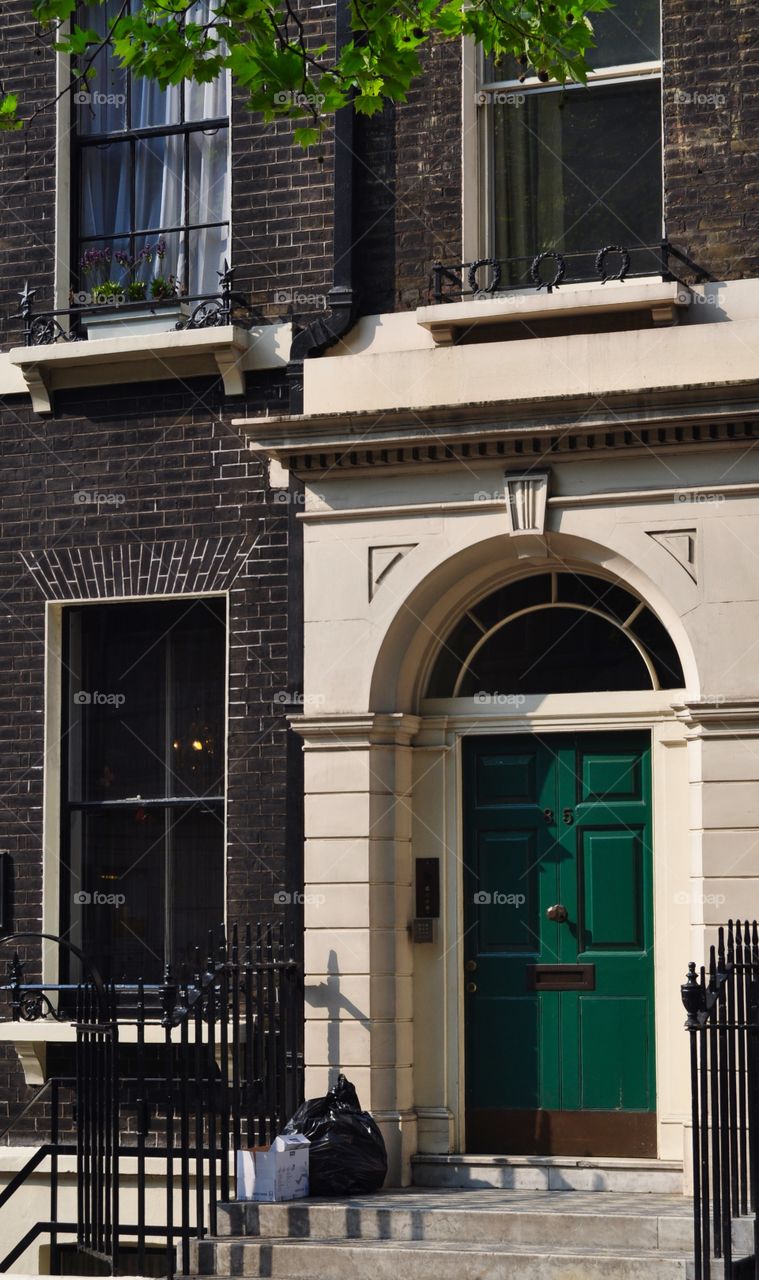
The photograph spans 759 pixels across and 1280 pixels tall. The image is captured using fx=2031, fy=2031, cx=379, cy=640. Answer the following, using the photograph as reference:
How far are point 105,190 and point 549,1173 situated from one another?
644cm

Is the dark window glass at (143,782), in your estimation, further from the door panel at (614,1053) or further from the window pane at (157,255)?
the door panel at (614,1053)

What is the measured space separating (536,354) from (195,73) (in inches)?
98.5

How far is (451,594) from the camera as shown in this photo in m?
11.2

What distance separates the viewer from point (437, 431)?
10.8 m

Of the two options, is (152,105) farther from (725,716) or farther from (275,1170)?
(275,1170)

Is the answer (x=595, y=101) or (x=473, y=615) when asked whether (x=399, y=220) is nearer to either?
(x=595, y=101)

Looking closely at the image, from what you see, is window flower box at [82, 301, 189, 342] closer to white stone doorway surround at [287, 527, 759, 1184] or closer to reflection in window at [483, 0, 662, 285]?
white stone doorway surround at [287, 527, 759, 1184]

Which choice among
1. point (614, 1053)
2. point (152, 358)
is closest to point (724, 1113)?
point (614, 1053)

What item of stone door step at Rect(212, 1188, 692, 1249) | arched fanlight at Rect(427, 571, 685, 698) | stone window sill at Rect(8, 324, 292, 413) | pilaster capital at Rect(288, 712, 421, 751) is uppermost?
stone window sill at Rect(8, 324, 292, 413)

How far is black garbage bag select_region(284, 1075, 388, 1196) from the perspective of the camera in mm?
10117

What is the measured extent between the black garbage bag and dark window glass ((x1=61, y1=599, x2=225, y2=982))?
180 cm

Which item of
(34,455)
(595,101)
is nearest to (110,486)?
(34,455)

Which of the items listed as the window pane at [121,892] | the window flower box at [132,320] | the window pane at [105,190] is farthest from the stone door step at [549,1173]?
the window pane at [105,190]

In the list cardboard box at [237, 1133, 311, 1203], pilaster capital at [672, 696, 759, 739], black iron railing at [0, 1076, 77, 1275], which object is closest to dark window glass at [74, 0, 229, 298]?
pilaster capital at [672, 696, 759, 739]
